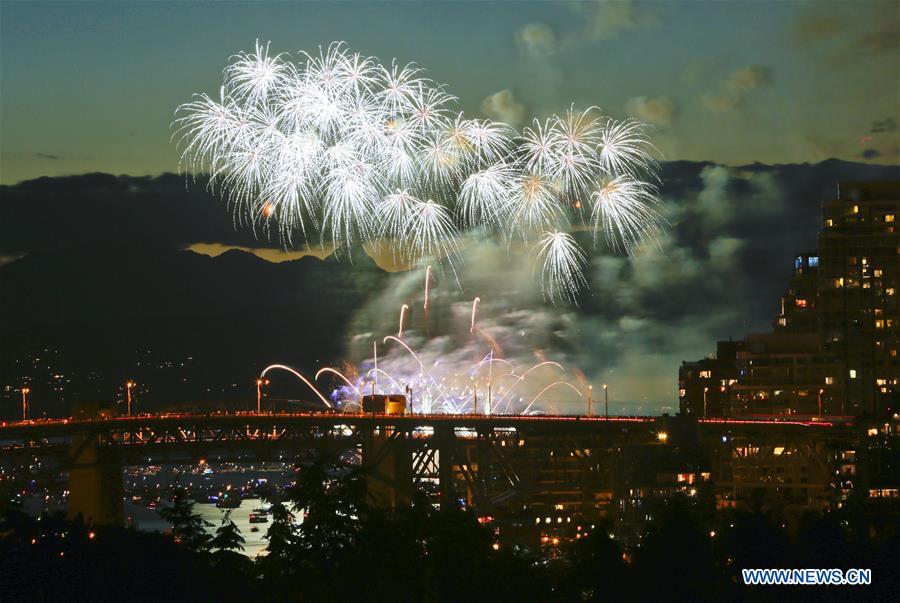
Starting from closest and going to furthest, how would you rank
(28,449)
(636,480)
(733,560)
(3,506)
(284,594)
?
1. (284,594)
2. (733,560)
3. (3,506)
4. (28,449)
5. (636,480)

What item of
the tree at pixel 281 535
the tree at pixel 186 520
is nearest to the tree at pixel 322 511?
the tree at pixel 281 535

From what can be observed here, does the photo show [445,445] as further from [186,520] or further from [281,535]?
[281,535]

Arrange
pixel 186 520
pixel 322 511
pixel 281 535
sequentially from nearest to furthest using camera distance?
pixel 322 511
pixel 281 535
pixel 186 520

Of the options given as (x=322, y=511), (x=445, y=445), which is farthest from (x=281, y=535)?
(x=445, y=445)

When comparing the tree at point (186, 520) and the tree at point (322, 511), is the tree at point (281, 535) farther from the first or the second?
the tree at point (186, 520)

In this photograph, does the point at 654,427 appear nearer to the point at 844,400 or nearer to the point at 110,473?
the point at 844,400

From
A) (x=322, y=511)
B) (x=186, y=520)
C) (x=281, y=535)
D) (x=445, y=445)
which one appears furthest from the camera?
(x=445, y=445)

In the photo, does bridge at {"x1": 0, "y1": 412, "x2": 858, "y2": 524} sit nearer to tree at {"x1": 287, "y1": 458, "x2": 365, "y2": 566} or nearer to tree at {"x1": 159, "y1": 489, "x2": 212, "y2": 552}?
tree at {"x1": 159, "y1": 489, "x2": 212, "y2": 552}

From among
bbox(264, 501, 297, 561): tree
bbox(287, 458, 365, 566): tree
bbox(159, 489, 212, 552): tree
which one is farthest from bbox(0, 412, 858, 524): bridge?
bbox(287, 458, 365, 566): tree

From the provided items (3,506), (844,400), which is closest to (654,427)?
(844,400)
